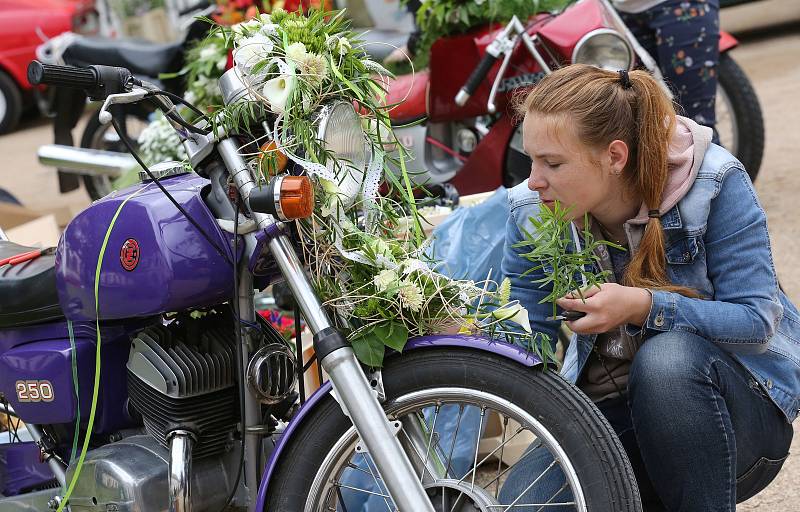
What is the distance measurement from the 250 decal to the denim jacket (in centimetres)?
125

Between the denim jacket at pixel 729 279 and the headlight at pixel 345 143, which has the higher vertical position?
the headlight at pixel 345 143

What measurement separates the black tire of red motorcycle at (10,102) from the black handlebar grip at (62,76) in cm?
830

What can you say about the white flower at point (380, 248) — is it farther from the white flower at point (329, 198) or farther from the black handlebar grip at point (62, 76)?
the black handlebar grip at point (62, 76)

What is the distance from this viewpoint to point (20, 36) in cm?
946

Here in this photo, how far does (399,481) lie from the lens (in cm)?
172

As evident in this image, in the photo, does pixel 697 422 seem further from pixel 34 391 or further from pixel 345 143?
pixel 34 391

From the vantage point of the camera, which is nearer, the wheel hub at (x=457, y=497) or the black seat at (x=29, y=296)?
the wheel hub at (x=457, y=497)

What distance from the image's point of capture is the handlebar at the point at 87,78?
1.84 metres

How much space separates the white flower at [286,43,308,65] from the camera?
187 centimetres

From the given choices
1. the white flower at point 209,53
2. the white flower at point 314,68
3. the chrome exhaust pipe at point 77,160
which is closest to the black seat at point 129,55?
the white flower at point 209,53

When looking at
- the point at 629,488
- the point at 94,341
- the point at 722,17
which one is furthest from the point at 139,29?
the point at 629,488

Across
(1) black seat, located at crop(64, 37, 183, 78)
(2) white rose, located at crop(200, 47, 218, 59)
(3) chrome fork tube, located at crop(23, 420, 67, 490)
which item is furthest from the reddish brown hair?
(1) black seat, located at crop(64, 37, 183, 78)

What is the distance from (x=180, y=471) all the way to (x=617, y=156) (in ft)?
3.39

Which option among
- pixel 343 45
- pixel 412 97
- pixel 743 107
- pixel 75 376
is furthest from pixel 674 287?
pixel 743 107
